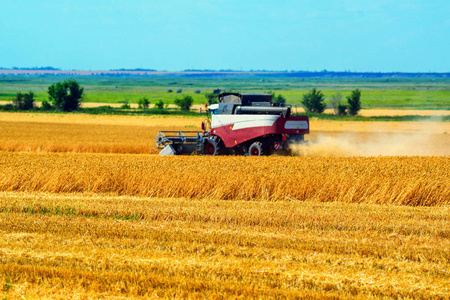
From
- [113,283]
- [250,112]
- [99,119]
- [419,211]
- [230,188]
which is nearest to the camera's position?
[113,283]

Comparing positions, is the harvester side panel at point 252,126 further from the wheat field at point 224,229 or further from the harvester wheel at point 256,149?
the wheat field at point 224,229

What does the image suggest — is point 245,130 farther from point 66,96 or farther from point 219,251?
point 66,96

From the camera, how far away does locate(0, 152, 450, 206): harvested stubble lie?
12.5 m

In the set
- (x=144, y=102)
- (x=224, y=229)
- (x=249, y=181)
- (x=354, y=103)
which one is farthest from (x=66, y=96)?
(x=224, y=229)

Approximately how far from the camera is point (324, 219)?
31.6ft

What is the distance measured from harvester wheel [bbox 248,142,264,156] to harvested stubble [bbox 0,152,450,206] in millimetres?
4290

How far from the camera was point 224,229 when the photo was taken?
8.89 m

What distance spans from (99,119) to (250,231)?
50076 millimetres

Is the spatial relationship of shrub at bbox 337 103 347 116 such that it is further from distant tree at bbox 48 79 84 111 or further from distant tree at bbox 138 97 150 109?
distant tree at bbox 48 79 84 111

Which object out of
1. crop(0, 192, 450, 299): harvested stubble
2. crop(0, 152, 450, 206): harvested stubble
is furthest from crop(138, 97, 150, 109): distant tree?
crop(0, 192, 450, 299): harvested stubble

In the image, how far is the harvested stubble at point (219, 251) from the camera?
6.14 metres

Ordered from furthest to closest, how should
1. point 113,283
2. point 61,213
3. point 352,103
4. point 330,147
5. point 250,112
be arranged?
point 352,103, point 330,147, point 250,112, point 61,213, point 113,283

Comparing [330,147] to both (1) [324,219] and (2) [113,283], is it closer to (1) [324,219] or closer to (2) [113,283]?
(1) [324,219]

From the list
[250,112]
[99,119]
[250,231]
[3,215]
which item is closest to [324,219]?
[250,231]
